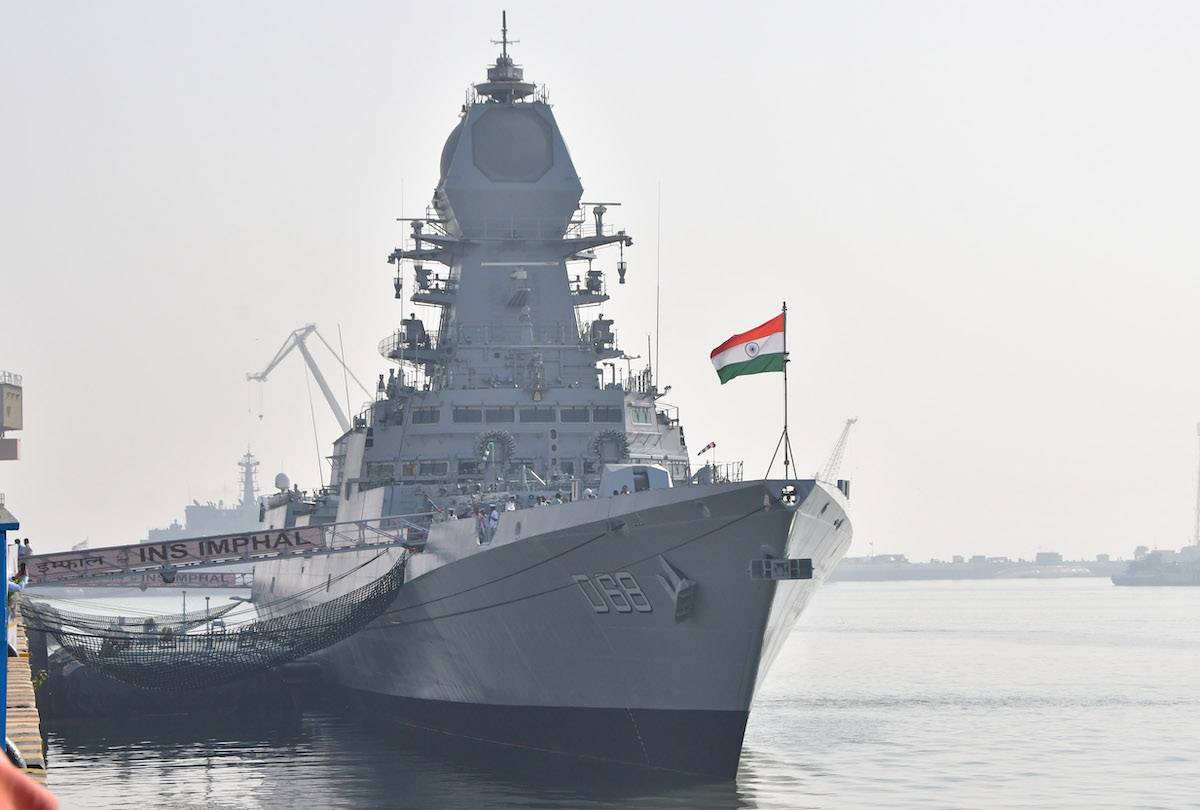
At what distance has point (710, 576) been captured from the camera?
23.4m

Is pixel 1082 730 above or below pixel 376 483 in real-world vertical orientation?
below

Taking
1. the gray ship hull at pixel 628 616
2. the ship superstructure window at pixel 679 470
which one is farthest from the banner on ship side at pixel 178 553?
the ship superstructure window at pixel 679 470

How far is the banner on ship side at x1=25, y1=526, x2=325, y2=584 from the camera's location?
32.8 metres

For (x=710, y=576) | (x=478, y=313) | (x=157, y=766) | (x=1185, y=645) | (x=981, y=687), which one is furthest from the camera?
(x=1185, y=645)

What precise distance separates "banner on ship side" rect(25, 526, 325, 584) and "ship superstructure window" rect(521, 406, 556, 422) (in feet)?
15.6

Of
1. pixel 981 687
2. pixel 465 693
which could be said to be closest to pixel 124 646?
pixel 465 693

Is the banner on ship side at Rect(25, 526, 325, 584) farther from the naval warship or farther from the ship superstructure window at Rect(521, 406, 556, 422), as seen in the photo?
the ship superstructure window at Rect(521, 406, 556, 422)

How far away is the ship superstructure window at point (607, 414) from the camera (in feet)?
112

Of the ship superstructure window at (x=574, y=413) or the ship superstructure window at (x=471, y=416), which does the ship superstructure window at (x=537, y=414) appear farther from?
the ship superstructure window at (x=471, y=416)

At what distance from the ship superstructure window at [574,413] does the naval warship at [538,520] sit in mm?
37

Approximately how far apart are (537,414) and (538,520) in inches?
326

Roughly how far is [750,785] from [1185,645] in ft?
159

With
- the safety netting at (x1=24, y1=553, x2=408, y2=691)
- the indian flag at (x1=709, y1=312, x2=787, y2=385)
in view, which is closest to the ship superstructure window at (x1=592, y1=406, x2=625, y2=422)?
the safety netting at (x1=24, y1=553, x2=408, y2=691)

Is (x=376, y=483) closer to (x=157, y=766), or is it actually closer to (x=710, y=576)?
(x=157, y=766)
